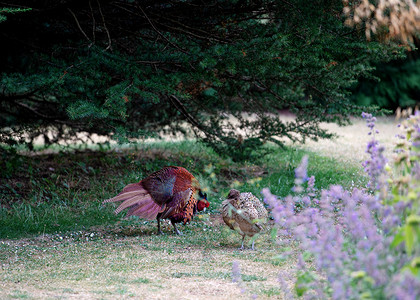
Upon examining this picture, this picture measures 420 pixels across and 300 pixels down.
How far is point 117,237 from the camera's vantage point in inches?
231

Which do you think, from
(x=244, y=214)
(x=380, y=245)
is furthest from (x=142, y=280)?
(x=380, y=245)

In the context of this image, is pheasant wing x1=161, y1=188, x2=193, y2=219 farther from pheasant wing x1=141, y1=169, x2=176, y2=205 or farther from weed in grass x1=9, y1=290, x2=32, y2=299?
weed in grass x1=9, y1=290, x2=32, y2=299

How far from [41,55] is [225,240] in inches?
131

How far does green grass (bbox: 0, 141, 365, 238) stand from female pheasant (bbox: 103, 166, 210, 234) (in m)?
0.33

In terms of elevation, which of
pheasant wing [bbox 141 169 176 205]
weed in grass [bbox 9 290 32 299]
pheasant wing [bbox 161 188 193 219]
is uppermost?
pheasant wing [bbox 141 169 176 205]

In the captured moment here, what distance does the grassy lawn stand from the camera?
3975mm

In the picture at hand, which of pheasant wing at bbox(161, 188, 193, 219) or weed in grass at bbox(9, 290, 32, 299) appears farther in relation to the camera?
pheasant wing at bbox(161, 188, 193, 219)

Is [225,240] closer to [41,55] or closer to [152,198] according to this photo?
[152,198]

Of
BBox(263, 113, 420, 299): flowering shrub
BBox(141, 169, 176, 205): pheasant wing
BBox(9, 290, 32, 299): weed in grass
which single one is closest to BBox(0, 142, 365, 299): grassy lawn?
BBox(9, 290, 32, 299): weed in grass

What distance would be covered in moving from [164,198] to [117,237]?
2.40 feet

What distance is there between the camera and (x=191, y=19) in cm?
674

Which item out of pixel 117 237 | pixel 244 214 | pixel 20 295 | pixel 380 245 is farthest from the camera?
pixel 117 237

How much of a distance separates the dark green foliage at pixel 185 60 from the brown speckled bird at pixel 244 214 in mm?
1384

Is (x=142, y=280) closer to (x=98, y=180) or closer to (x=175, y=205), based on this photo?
(x=175, y=205)
